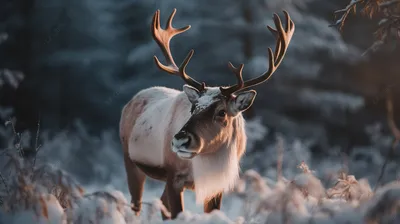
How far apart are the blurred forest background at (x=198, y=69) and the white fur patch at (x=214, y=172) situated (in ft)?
20.7


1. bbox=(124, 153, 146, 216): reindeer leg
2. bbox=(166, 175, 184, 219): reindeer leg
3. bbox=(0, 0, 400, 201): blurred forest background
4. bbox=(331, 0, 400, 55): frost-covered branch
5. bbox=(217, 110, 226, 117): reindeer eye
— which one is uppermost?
bbox=(331, 0, 400, 55): frost-covered branch

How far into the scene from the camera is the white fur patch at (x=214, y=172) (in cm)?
454

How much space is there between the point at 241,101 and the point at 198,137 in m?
0.49

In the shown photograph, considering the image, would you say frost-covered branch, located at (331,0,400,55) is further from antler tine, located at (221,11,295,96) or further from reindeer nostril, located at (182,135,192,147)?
reindeer nostril, located at (182,135,192,147)

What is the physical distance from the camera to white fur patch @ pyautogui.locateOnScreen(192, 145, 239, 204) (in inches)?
179

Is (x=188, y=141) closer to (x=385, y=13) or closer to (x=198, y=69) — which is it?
(x=385, y=13)

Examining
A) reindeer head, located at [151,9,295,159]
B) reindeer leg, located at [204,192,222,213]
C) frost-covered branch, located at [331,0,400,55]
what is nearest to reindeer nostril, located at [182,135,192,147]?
reindeer head, located at [151,9,295,159]

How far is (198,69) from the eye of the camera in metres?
12.9

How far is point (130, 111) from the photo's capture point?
19.1 ft

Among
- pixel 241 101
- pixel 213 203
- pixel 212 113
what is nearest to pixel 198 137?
pixel 212 113

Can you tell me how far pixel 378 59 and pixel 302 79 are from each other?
2.05 meters

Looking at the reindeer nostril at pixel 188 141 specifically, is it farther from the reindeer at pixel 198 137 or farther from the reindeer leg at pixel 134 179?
the reindeer leg at pixel 134 179

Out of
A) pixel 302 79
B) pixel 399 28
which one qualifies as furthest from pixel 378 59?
pixel 399 28

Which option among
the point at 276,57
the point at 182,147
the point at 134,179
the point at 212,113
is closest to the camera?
the point at 182,147
